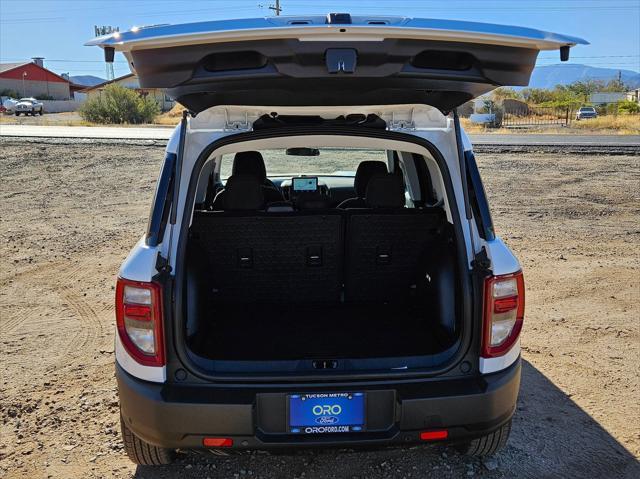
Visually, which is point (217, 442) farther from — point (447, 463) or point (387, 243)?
point (387, 243)

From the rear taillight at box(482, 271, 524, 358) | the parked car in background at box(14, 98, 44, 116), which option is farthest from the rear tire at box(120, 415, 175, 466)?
the parked car in background at box(14, 98, 44, 116)

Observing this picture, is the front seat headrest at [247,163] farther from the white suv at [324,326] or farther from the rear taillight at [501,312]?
the rear taillight at [501,312]

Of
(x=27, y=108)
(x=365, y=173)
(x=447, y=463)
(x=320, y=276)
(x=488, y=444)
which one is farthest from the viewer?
(x=27, y=108)

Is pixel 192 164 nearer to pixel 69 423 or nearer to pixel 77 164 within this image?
pixel 69 423

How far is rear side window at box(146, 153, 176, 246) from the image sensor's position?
2648 mm

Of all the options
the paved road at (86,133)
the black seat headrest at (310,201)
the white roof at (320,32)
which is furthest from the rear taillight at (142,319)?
the paved road at (86,133)

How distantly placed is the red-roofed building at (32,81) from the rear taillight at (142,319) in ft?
270

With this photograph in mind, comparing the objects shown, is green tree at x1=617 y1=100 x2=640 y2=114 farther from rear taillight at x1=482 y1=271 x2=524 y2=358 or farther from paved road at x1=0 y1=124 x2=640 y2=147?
rear taillight at x1=482 y1=271 x2=524 y2=358

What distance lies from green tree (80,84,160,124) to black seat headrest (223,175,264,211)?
3706 cm

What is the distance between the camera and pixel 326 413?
8.27ft

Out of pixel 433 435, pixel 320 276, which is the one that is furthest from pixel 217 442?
pixel 320 276

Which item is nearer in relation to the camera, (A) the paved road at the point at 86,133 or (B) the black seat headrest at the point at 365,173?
(B) the black seat headrest at the point at 365,173

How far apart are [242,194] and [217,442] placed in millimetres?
1572

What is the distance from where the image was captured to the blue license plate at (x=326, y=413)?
2504mm
